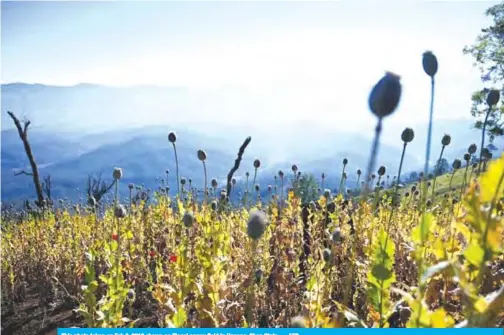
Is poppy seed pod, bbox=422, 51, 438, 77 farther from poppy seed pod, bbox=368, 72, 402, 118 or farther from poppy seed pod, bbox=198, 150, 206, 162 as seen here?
poppy seed pod, bbox=198, 150, 206, 162

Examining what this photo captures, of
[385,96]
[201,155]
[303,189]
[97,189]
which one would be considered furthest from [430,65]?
[97,189]

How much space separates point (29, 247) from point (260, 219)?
13.5 feet

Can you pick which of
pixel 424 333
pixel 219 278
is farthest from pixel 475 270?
pixel 219 278

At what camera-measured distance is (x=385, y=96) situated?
130 cm

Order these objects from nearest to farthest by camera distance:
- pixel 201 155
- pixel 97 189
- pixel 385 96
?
pixel 385 96, pixel 201 155, pixel 97 189

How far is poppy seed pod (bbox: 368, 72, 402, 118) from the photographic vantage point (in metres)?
1.28

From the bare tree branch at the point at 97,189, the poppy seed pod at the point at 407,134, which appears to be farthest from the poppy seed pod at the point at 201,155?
the bare tree branch at the point at 97,189

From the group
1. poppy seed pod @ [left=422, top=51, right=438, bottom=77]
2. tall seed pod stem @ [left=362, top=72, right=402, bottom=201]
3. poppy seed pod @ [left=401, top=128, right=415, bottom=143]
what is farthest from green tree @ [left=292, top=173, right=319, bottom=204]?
tall seed pod stem @ [left=362, top=72, right=402, bottom=201]

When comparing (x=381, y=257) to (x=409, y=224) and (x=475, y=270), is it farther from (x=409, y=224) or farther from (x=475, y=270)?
(x=409, y=224)

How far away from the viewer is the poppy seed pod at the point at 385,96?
1284 mm

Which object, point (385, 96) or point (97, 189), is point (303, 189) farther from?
point (385, 96)

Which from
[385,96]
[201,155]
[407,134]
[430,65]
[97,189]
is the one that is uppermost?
[430,65]

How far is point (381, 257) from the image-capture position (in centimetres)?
167

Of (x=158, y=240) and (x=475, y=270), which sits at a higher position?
(x=475, y=270)
